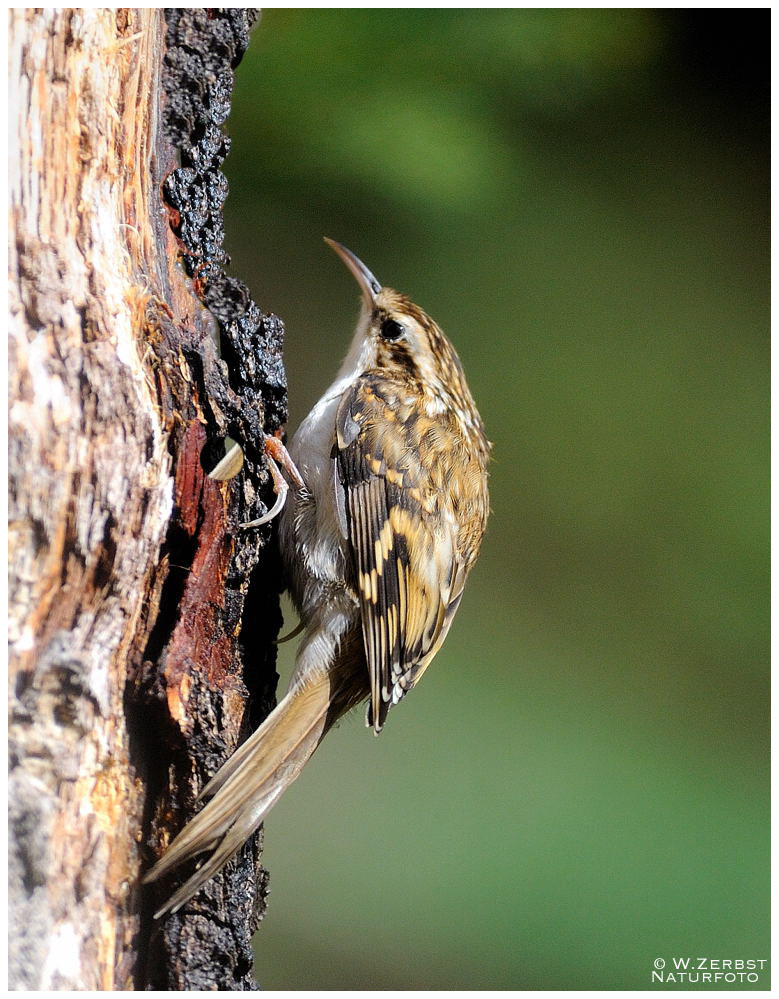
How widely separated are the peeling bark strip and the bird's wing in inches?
8.6

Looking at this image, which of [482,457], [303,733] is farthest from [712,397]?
[303,733]

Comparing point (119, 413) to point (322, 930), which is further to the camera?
point (322, 930)

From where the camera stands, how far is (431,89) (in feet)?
5.43

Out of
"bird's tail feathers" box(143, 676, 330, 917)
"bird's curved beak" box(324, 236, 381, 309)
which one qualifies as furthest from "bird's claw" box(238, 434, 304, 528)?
"bird's curved beak" box(324, 236, 381, 309)

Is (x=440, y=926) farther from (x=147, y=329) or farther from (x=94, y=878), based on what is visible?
(x=147, y=329)

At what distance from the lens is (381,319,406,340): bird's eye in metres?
1.57

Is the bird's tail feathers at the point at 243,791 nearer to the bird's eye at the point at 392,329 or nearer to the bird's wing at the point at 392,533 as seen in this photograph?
the bird's wing at the point at 392,533

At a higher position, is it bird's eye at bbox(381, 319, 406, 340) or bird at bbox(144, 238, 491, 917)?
bird's eye at bbox(381, 319, 406, 340)

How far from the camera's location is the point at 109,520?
0.99m

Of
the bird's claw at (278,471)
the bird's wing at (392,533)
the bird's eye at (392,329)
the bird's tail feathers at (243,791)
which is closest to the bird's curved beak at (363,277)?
the bird's eye at (392,329)

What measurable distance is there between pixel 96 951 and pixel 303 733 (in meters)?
0.36

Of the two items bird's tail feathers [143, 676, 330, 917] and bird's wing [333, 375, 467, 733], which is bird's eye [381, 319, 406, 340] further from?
bird's tail feathers [143, 676, 330, 917]

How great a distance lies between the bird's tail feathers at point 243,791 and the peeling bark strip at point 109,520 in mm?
26

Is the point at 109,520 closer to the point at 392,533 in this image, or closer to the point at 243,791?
the point at 243,791
